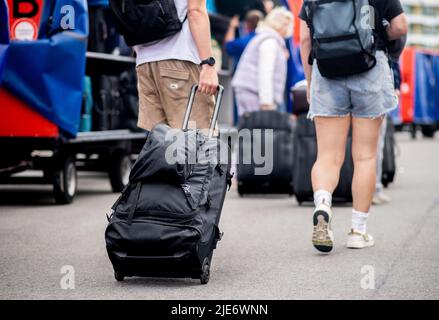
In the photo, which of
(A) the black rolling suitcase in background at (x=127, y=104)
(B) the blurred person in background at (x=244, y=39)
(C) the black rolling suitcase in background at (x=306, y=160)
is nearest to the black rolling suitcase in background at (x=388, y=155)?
(C) the black rolling suitcase in background at (x=306, y=160)

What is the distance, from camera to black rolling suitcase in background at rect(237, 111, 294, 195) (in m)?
9.27

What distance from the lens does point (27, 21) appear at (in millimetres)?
8039

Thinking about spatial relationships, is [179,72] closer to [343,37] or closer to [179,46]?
[179,46]

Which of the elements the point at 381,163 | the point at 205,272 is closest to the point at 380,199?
the point at 381,163

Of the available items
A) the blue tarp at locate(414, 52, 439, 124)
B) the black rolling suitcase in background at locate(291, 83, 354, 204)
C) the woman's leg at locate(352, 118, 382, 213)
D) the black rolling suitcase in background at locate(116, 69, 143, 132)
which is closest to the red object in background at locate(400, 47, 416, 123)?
the blue tarp at locate(414, 52, 439, 124)

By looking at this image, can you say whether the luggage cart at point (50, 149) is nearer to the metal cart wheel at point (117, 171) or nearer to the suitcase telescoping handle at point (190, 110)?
the metal cart wheel at point (117, 171)

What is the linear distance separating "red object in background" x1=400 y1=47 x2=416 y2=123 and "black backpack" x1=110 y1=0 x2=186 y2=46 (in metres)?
22.6

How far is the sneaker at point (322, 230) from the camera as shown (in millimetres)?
5676

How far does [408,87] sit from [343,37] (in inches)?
902

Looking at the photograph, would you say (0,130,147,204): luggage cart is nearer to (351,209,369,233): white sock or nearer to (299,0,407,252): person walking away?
(299,0,407,252): person walking away

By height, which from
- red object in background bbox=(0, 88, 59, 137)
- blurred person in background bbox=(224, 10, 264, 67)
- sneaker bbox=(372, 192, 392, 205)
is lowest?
sneaker bbox=(372, 192, 392, 205)

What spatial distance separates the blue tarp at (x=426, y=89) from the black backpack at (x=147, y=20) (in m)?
23.5

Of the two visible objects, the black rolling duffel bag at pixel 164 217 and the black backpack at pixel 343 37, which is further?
the black backpack at pixel 343 37
